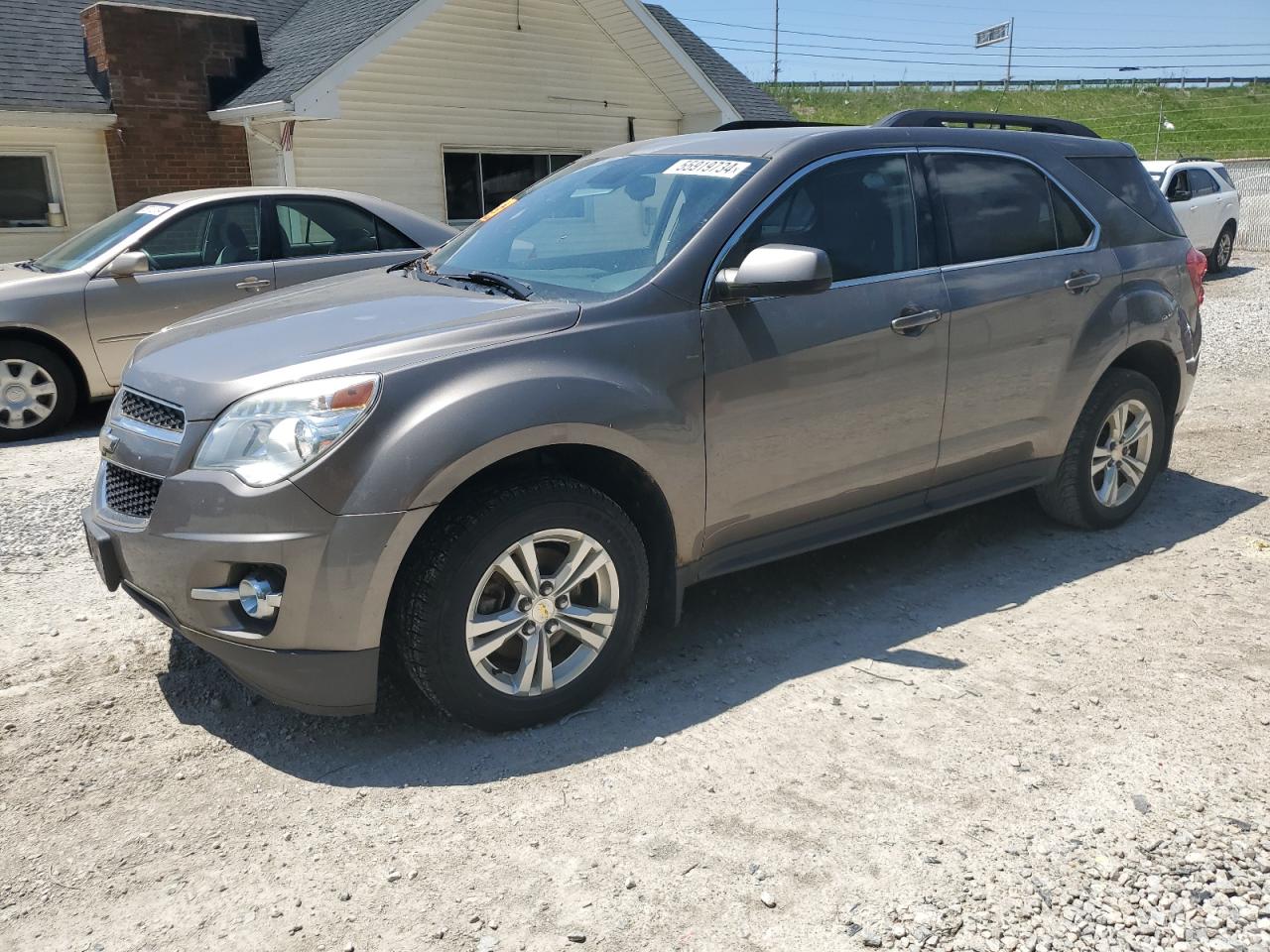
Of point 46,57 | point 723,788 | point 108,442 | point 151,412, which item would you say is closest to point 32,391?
point 108,442

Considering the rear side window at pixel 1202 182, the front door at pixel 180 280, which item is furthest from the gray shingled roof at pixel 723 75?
the front door at pixel 180 280

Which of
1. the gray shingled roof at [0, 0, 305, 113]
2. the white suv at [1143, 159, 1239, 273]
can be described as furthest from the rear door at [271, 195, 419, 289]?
the white suv at [1143, 159, 1239, 273]

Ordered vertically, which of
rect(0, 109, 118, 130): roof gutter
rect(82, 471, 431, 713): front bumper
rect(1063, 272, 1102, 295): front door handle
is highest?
rect(0, 109, 118, 130): roof gutter

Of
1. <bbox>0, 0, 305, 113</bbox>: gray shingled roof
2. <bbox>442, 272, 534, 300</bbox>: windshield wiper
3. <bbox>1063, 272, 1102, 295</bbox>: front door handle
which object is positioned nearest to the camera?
<bbox>442, 272, 534, 300</bbox>: windshield wiper

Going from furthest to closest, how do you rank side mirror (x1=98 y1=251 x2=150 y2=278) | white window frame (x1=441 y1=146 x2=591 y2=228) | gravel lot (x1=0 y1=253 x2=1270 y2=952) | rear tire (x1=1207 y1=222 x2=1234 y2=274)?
rear tire (x1=1207 y1=222 x2=1234 y2=274), white window frame (x1=441 y1=146 x2=591 y2=228), side mirror (x1=98 y1=251 x2=150 y2=278), gravel lot (x1=0 y1=253 x2=1270 y2=952)

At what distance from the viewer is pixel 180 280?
25.3ft

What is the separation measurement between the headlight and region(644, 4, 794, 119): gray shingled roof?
14.4 m

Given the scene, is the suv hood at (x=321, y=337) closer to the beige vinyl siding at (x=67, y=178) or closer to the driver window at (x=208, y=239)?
the driver window at (x=208, y=239)

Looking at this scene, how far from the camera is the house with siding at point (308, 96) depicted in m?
12.5

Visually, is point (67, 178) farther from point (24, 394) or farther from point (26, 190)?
point (24, 394)

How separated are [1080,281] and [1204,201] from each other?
1374 cm

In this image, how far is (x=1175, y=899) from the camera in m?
2.59

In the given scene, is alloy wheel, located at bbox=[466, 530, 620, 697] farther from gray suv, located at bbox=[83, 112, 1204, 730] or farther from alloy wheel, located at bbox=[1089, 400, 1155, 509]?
alloy wheel, located at bbox=[1089, 400, 1155, 509]

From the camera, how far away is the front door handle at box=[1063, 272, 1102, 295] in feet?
15.3
